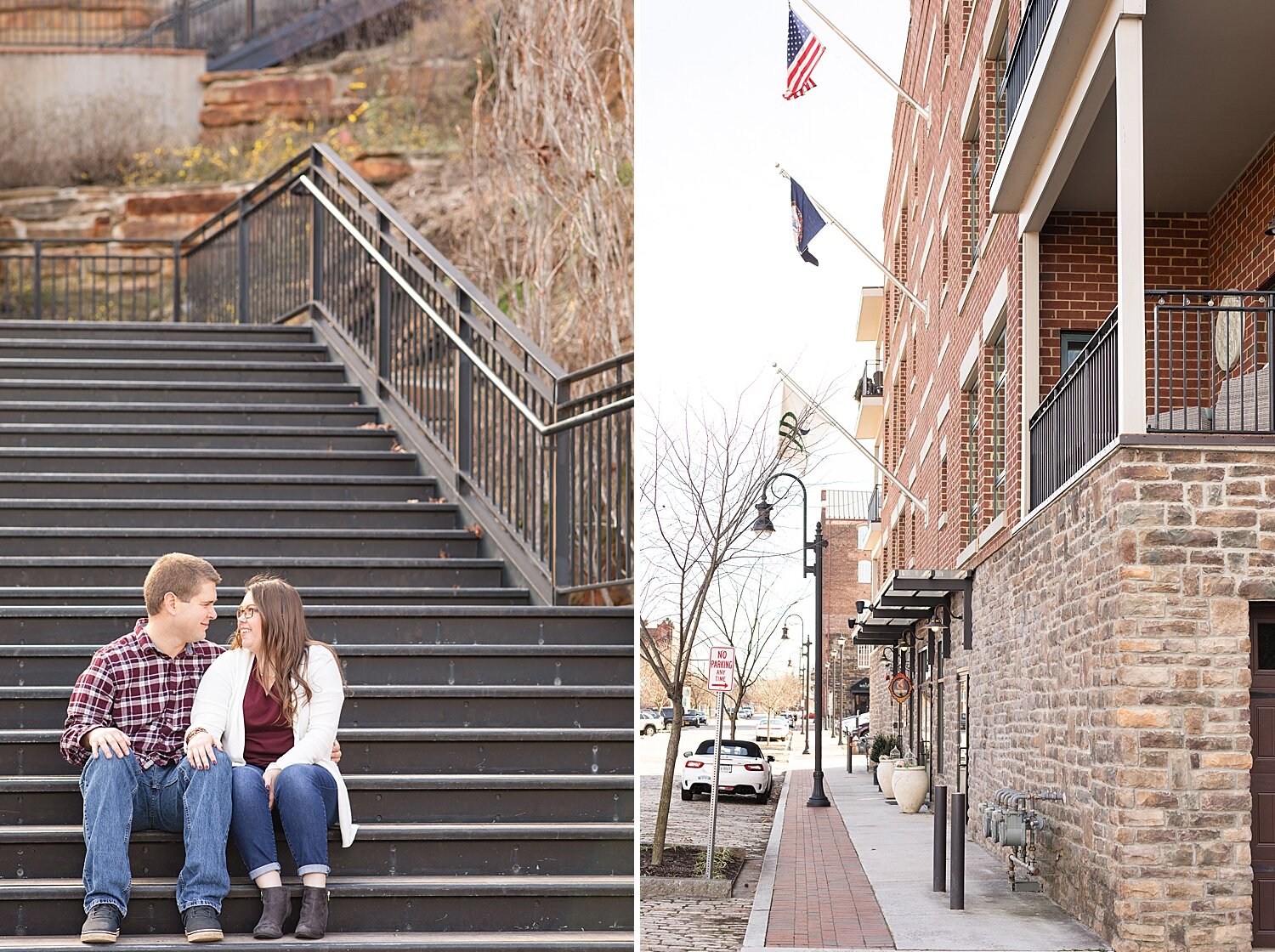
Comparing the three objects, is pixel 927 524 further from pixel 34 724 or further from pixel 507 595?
pixel 34 724

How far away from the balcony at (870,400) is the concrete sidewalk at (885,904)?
23773 mm

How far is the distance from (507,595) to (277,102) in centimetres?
1729

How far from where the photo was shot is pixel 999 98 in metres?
16.9

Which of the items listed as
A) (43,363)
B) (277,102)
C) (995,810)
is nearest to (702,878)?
(995,810)

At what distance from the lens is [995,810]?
12320mm

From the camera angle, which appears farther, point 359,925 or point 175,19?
point 175,19

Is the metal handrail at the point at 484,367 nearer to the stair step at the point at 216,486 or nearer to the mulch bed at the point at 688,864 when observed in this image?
the stair step at the point at 216,486

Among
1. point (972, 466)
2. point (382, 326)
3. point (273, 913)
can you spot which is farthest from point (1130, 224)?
point (972, 466)

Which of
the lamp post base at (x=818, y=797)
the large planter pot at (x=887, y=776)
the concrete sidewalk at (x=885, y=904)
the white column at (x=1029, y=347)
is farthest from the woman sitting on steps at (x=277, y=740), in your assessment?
the large planter pot at (x=887, y=776)

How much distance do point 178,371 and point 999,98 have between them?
415 inches

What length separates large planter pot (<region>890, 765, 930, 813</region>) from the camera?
21.7 m

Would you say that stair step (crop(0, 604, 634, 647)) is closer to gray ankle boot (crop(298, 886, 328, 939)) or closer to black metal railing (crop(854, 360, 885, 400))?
gray ankle boot (crop(298, 886, 328, 939))

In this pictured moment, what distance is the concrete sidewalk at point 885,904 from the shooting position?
1005 cm

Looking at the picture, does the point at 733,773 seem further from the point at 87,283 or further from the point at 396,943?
the point at 396,943
